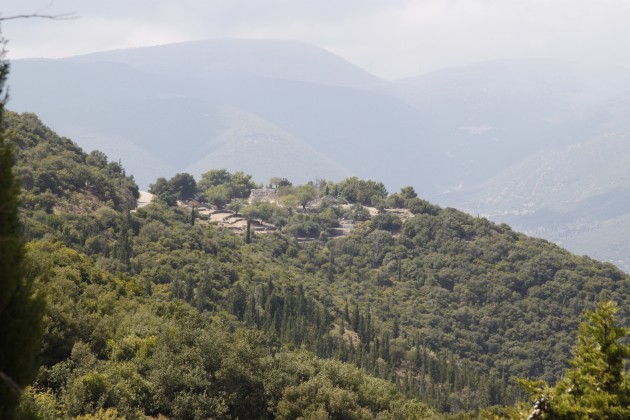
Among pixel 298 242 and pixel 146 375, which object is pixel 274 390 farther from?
pixel 298 242

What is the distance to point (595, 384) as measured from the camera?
48.0 ft

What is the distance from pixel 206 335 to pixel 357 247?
8382cm

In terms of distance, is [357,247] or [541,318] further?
[357,247]

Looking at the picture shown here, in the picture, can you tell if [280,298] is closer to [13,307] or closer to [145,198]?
[145,198]

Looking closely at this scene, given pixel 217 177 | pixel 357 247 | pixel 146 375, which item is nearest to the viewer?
pixel 146 375

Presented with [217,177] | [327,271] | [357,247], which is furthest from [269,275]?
[217,177]

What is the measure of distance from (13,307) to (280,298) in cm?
6096

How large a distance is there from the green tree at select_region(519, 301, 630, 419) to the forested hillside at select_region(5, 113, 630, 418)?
10.4 m

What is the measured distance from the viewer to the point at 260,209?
12550 cm

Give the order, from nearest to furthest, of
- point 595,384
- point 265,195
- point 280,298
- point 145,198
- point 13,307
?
point 13,307
point 595,384
point 280,298
point 145,198
point 265,195

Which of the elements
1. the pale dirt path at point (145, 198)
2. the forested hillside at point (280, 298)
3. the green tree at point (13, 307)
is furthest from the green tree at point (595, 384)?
the pale dirt path at point (145, 198)

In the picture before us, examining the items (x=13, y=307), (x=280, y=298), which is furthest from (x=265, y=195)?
(x=13, y=307)

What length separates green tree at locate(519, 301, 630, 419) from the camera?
13945 mm

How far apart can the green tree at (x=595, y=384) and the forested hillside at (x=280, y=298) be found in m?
10.4
